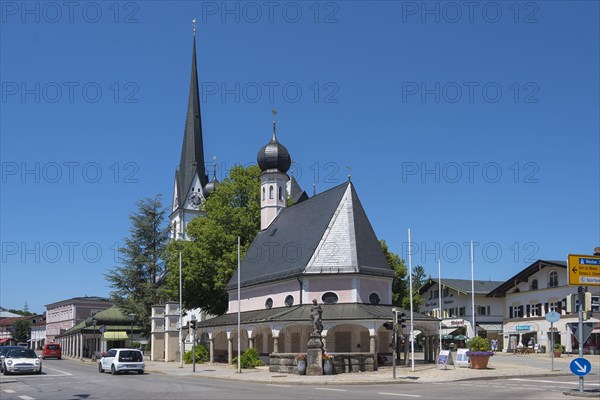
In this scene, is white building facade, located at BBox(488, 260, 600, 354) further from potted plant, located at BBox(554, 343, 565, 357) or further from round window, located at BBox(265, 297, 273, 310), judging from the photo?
round window, located at BBox(265, 297, 273, 310)

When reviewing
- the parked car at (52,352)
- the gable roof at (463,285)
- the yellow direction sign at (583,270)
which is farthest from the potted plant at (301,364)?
the gable roof at (463,285)

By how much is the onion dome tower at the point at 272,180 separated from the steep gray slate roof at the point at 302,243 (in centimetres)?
214

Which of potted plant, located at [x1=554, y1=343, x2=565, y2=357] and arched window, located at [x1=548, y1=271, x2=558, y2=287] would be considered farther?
arched window, located at [x1=548, y1=271, x2=558, y2=287]

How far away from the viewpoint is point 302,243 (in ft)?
162

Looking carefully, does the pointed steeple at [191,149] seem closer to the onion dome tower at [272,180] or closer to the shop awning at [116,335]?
the shop awning at [116,335]

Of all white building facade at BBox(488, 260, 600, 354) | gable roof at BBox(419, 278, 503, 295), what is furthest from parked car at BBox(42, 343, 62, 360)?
white building facade at BBox(488, 260, 600, 354)

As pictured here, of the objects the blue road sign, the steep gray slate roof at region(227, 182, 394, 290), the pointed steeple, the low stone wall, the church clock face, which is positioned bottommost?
the low stone wall

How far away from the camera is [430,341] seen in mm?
44625

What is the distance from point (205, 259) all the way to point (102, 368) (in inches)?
803

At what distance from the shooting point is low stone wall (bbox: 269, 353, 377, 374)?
3483 centimetres

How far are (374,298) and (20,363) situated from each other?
2197 cm

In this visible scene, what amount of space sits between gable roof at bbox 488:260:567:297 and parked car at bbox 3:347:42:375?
44.4 metres

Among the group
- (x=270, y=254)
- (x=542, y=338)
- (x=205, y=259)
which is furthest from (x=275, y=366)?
(x=542, y=338)

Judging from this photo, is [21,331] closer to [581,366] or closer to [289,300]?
[289,300]
